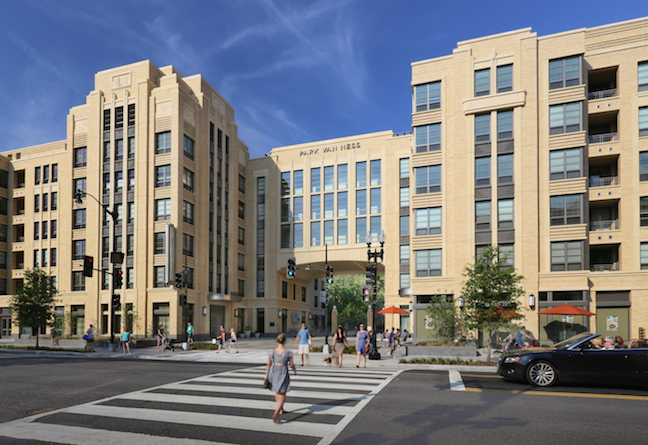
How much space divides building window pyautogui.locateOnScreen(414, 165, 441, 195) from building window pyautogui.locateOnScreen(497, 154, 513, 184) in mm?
4444

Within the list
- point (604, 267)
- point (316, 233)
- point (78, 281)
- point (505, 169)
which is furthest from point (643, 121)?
point (78, 281)

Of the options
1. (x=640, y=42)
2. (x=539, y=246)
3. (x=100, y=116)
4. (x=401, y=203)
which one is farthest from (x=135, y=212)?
(x=640, y=42)

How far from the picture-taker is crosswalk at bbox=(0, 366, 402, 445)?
8.10 m

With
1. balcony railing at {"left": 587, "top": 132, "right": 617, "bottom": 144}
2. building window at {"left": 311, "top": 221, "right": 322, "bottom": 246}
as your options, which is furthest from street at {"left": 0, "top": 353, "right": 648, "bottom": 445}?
building window at {"left": 311, "top": 221, "right": 322, "bottom": 246}

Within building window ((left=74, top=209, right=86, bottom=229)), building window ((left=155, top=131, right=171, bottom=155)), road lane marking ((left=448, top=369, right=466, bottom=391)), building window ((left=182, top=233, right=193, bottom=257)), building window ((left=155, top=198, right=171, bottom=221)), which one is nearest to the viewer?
road lane marking ((left=448, top=369, right=466, bottom=391))

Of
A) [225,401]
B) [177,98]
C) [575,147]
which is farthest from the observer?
[177,98]

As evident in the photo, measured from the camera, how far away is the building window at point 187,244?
1788 inches

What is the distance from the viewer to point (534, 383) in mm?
13844

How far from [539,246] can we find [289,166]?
3024cm

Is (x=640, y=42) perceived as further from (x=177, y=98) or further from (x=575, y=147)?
(x=177, y=98)

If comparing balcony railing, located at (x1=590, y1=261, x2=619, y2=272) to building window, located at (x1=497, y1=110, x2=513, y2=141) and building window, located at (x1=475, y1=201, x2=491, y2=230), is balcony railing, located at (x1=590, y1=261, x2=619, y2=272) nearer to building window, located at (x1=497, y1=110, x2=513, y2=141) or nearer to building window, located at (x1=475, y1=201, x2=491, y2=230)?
building window, located at (x1=475, y1=201, x2=491, y2=230)

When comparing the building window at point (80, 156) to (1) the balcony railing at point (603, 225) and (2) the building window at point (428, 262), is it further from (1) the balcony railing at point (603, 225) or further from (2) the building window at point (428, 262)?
(1) the balcony railing at point (603, 225)

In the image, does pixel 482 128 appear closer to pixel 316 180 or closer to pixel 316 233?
pixel 316 180

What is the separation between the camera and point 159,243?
4456cm
